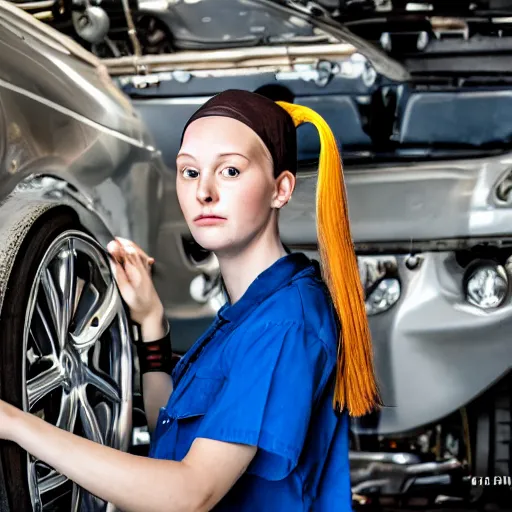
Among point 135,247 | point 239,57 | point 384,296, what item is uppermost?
point 239,57

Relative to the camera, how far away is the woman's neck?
1.40 meters

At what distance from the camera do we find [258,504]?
1.28 metres

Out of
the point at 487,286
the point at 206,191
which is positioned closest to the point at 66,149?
the point at 206,191

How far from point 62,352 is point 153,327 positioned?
223 millimetres

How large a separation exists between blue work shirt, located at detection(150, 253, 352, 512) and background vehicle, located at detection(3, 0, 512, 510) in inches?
25.1

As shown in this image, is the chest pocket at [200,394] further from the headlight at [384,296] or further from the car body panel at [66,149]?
the headlight at [384,296]

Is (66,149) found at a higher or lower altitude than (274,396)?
higher

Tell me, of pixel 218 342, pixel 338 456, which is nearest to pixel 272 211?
pixel 218 342

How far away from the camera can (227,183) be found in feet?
4.53

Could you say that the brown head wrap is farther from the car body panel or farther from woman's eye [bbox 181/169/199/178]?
the car body panel

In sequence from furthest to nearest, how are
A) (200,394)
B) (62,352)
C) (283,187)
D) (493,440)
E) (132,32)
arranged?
(493,440) < (132,32) < (62,352) < (283,187) < (200,394)

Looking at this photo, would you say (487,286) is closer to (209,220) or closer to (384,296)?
(384,296)

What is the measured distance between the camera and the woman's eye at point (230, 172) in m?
1.38

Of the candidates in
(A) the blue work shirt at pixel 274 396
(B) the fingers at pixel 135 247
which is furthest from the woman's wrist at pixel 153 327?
(A) the blue work shirt at pixel 274 396
